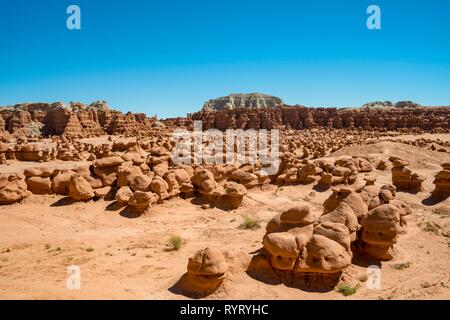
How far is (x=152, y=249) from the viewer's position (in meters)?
11.3

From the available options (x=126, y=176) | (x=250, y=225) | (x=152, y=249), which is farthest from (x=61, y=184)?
(x=250, y=225)

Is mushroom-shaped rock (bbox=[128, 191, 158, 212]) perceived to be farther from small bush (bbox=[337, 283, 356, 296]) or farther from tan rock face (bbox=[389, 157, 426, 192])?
tan rock face (bbox=[389, 157, 426, 192])

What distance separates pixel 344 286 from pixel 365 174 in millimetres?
14701

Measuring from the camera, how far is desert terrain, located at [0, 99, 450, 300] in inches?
341

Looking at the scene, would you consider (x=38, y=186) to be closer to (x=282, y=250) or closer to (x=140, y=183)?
(x=140, y=183)

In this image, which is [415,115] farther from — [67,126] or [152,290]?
[152,290]

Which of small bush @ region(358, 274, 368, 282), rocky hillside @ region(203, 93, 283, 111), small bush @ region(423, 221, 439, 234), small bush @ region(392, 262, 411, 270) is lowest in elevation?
small bush @ region(392, 262, 411, 270)

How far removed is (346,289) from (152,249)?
18.8 ft

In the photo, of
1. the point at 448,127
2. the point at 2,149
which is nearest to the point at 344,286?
the point at 2,149

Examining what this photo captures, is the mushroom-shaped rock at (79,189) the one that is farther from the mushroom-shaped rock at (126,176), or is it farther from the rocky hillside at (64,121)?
the rocky hillside at (64,121)

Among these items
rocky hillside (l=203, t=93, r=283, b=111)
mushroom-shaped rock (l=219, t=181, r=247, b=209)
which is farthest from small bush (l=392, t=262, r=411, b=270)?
rocky hillside (l=203, t=93, r=283, b=111)

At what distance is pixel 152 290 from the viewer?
8.38 meters

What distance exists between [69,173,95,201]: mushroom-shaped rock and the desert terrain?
0.07m

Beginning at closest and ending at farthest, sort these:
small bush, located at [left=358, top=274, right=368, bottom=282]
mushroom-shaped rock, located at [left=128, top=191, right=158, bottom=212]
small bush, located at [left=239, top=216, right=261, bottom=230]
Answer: small bush, located at [left=358, top=274, right=368, bottom=282] < small bush, located at [left=239, top=216, right=261, bottom=230] < mushroom-shaped rock, located at [left=128, top=191, right=158, bottom=212]
